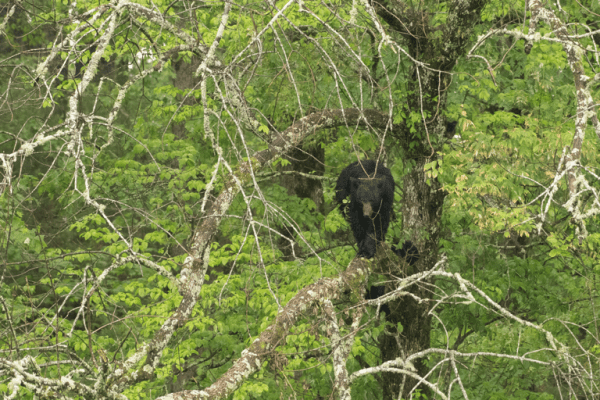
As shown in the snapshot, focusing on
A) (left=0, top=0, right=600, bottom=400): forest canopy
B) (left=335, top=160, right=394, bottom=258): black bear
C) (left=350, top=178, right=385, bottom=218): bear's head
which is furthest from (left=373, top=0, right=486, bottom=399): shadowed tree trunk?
(left=350, top=178, right=385, bottom=218): bear's head

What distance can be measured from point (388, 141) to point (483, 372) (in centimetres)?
560

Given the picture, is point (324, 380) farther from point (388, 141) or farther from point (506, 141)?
point (506, 141)

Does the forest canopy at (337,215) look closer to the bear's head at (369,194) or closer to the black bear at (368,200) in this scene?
the black bear at (368,200)

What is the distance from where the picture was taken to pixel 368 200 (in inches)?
214

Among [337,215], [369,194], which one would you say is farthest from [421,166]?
[337,215]

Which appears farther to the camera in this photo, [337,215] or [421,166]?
[337,215]

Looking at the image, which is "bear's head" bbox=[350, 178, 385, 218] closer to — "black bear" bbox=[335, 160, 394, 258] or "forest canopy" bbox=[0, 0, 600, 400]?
"black bear" bbox=[335, 160, 394, 258]

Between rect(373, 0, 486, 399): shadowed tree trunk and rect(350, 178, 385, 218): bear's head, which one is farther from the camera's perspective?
rect(373, 0, 486, 399): shadowed tree trunk

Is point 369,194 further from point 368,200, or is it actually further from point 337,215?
point 337,215

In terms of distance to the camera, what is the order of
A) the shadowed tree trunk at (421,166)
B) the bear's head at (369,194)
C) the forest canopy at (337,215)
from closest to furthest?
the forest canopy at (337,215) → the bear's head at (369,194) → the shadowed tree trunk at (421,166)

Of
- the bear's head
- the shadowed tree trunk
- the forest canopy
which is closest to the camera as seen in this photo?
the forest canopy

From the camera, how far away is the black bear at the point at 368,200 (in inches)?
215

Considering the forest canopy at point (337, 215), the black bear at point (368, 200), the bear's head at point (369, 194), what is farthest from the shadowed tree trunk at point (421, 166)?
the bear's head at point (369, 194)

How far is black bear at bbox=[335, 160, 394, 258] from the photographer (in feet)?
17.9
